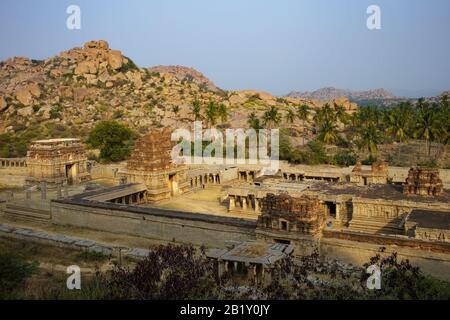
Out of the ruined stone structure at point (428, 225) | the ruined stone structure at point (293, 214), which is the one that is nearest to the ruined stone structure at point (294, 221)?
the ruined stone structure at point (293, 214)

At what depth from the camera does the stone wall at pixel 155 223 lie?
21.0 metres

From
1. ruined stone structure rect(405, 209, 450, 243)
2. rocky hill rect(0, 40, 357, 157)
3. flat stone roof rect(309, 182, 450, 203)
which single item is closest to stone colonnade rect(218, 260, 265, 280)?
ruined stone structure rect(405, 209, 450, 243)

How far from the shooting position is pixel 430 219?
70.5ft

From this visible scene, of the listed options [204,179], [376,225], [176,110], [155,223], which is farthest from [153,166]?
[176,110]

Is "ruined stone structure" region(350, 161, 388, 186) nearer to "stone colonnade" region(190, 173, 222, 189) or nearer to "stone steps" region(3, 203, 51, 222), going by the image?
"stone colonnade" region(190, 173, 222, 189)

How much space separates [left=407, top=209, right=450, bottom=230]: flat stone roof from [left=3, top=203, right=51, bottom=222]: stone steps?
2000cm

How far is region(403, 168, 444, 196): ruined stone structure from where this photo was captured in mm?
26547

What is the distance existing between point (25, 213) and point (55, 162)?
10.4 meters

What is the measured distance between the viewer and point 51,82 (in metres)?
83.2

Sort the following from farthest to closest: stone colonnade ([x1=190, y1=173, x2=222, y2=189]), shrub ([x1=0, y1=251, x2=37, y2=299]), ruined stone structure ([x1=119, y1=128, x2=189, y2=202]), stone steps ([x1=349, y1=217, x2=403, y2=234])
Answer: stone colonnade ([x1=190, y1=173, x2=222, y2=189]) → ruined stone structure ([x1=119, y1=128, x2=189, y2=202]) → stone steps ([x1=349, y1=217, x2=403, y2=234]) → shrub ([x1=0, y1=251, x2=37, y2=299])

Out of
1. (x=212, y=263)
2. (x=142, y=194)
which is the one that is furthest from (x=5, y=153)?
(x=212, y=263)

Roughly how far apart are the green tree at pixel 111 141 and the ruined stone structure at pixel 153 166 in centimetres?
1751

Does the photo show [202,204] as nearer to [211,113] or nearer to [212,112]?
[211,113]
